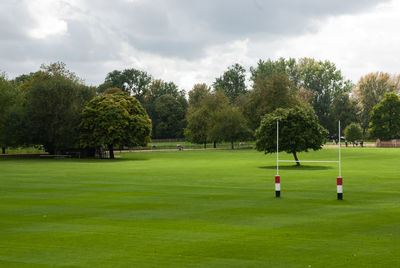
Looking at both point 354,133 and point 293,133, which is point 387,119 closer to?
point 354,133

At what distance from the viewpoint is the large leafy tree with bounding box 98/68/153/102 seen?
495 ft

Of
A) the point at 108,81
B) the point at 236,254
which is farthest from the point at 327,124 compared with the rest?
the point at 236,254

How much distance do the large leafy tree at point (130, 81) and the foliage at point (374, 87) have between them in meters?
63.5

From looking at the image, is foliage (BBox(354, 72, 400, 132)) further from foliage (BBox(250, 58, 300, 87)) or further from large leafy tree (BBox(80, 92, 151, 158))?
large leafy tree (BBox(80, 92, 151, 158))

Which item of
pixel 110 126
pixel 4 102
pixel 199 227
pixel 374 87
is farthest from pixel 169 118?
pixel 199 227

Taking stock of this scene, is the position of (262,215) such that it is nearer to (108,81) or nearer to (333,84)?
(108,81)

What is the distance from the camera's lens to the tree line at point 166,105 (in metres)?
66.4

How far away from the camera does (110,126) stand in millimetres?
64688

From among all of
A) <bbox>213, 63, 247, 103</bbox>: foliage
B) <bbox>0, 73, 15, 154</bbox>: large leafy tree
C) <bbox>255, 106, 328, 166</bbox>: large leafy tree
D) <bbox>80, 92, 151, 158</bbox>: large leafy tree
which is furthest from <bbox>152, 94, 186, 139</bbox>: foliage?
<bbox>255, 106, 328, 166</bbox>: large leafy tree

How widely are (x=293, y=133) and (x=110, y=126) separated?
28.2 m

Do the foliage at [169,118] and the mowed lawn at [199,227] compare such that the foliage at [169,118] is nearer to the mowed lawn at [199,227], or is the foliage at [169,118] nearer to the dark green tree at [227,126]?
the dark green tree at [227,126]

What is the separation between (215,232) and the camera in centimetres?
1257

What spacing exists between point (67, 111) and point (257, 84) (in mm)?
45287

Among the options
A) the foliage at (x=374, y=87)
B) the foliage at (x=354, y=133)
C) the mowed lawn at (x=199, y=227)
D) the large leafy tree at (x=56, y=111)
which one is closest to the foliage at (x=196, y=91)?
the foliage at (x=374, y=87)
